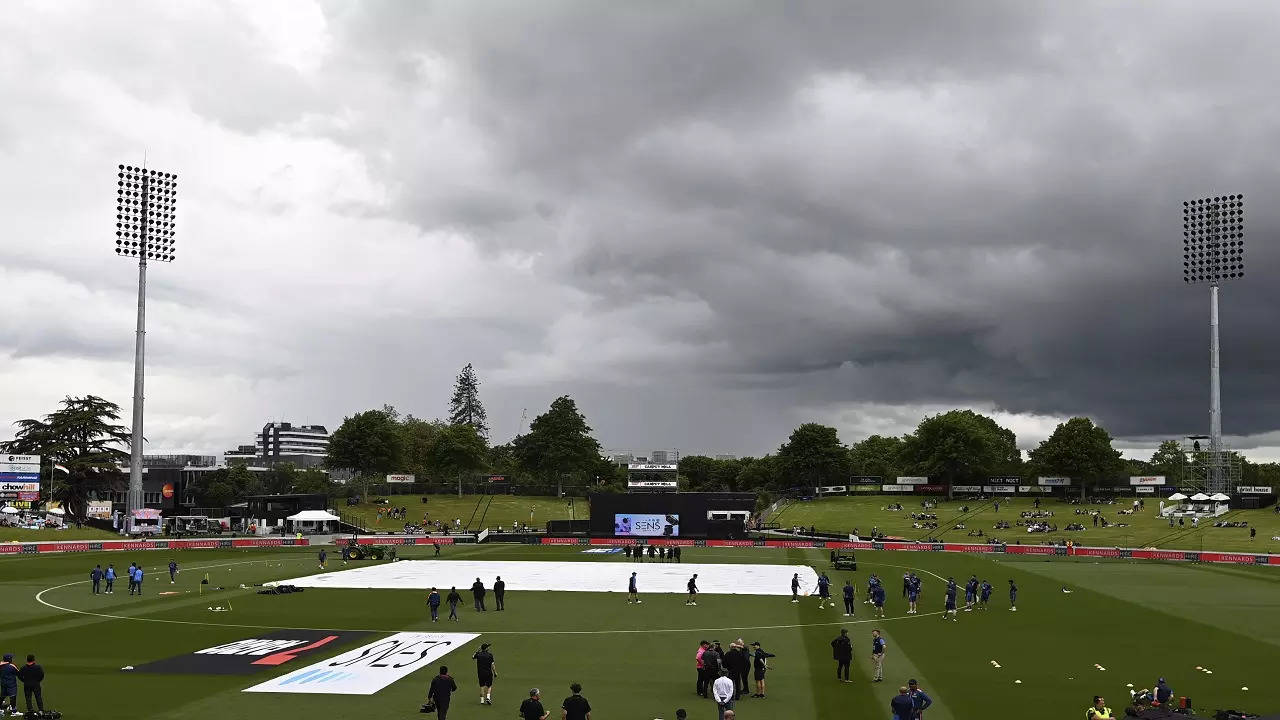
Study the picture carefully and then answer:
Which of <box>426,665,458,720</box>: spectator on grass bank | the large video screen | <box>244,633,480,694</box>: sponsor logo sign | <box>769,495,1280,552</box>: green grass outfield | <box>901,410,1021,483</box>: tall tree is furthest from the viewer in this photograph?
<box>901,410,1021,483</box>: tall tree

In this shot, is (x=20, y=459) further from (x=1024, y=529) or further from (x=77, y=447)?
(x=1024, y=529)

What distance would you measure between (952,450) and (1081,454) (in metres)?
18.6

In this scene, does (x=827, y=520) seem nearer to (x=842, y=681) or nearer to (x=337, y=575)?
(x=337, y=575)

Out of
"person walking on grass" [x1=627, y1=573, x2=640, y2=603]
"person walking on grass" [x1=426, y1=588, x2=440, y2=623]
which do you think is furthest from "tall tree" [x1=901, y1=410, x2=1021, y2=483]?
"person walking on grass" [x1=426, y1=588, x2=440, y2=623]

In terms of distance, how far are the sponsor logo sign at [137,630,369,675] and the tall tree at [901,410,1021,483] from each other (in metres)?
125

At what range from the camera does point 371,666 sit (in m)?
28.8

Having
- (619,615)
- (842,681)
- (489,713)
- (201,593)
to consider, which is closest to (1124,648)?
(842,681)

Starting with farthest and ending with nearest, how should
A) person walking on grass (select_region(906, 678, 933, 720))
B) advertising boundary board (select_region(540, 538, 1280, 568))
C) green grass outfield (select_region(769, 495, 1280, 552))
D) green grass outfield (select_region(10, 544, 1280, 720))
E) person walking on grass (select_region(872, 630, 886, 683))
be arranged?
green grass outfield (select_region(769, 495, 1280, 552))
advertising boundary board (select_region(540, 538, 1280, 568))
person walking on grass (select_region(872, 630, 886, 683))
green grass outfield (select_region(10, 544, 1280, 720))
person walking on grass (select_region(906, 678, 933, 720))

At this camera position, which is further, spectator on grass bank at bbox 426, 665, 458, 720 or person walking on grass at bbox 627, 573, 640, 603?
person walking on grass at bbox 627, 573, 640, 603

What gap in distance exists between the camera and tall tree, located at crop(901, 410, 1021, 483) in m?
145

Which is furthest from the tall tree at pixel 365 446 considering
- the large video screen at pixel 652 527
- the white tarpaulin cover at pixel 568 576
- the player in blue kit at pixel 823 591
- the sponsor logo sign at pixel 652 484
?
the player in blue kit at pixel 823 591

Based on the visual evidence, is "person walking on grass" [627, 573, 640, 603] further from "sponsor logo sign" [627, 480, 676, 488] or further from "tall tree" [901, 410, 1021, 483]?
"tall tree" [901, 410, 1021, 483]

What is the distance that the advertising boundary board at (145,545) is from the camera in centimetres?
8124

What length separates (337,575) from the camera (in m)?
61.1
